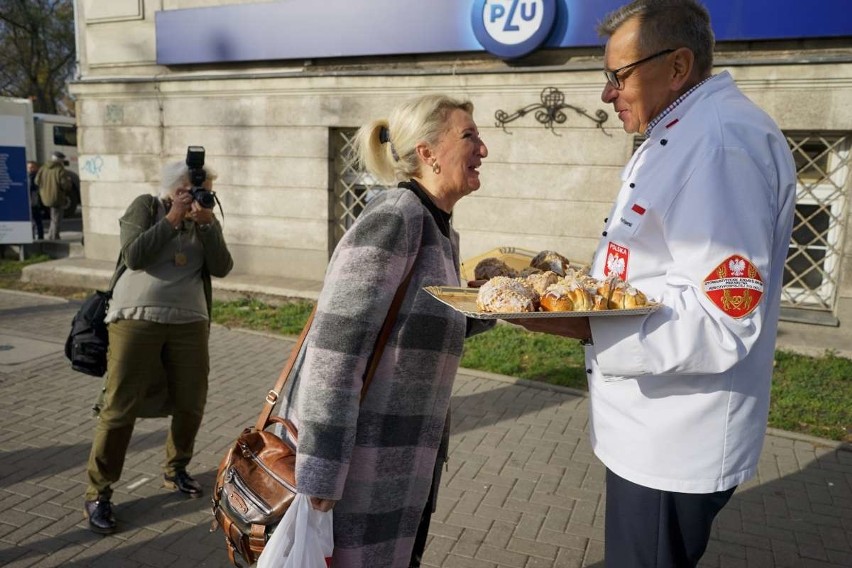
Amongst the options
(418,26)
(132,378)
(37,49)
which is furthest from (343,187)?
(37,49)

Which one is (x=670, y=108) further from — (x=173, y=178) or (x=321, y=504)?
(x=173, y=178)

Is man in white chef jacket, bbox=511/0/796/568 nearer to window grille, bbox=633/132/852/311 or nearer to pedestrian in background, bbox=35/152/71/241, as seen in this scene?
window grille, bbox=633/132/852/311

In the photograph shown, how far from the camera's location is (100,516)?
11.3ft

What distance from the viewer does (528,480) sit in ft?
13.7

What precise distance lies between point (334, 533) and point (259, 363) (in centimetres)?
459

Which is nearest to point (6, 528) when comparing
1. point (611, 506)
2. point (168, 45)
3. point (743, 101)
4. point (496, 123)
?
point (611, 506)

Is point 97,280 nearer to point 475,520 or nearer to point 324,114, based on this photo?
point 324,114

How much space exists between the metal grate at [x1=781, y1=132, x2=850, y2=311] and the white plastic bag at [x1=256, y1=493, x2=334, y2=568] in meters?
6.75

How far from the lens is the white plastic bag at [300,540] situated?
187 centimetres

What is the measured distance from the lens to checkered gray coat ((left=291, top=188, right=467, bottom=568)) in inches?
74.2

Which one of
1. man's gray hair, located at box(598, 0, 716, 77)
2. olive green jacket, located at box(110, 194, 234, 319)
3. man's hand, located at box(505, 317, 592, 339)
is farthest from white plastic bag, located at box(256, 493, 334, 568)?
olive green jacket, located at box(110, 194, 234, 319)

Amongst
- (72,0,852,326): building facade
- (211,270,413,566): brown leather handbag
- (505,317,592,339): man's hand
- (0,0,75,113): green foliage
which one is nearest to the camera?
(505,317,592,339): man's hand

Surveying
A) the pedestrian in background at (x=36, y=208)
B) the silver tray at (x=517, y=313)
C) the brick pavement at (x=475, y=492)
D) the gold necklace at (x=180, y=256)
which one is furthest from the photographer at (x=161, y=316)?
the pedestrian in background at (x=36, y=208)

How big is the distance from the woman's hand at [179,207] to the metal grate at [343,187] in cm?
559
